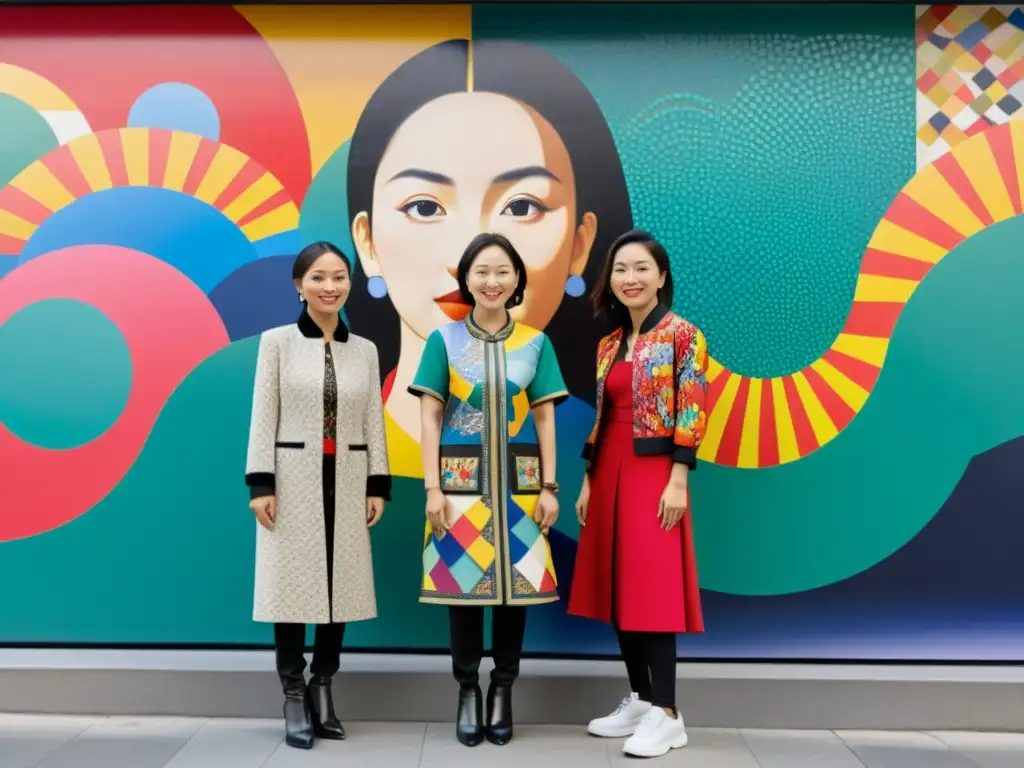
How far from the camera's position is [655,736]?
2770 millimetres

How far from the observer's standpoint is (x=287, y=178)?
3504 millimetres

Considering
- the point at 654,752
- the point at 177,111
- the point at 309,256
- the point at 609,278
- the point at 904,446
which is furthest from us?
the point at 177,111

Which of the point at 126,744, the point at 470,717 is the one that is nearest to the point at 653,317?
the point at 470,717

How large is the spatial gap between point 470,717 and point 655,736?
1.91ft

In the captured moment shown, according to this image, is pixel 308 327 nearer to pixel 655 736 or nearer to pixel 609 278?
pixel 609 278

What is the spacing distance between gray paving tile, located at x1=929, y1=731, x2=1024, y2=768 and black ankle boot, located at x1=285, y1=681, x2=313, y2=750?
80.9 inches

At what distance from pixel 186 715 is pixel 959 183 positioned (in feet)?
11.3

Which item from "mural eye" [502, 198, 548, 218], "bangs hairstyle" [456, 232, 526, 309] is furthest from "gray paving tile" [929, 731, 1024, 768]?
"mural eye" [502, 198, 548, 218]

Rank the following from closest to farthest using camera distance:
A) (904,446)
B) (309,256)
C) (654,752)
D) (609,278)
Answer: (654,752) < (309,256) < (609,278) < (904,446)

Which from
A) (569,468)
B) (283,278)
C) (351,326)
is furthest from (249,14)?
(569,468)

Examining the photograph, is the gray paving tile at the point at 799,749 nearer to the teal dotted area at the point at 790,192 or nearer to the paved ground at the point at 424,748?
the paved ground at the point at 424,748

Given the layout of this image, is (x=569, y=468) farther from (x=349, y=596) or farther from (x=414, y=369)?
(x=349, y=596)

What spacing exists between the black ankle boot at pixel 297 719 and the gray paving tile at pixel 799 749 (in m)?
1.40

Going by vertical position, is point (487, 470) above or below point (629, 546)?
above
